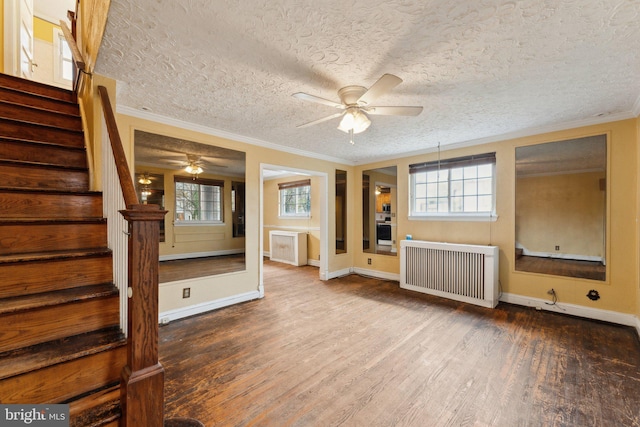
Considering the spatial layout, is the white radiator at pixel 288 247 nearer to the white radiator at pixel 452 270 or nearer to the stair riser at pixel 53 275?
the white radiator at pixel 452 270

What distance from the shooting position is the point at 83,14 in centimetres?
252

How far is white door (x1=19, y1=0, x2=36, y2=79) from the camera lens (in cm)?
351

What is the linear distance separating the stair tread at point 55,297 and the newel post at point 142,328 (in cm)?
46

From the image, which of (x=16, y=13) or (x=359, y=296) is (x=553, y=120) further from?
(x=16, y=13)

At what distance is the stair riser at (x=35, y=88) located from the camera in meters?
2.60

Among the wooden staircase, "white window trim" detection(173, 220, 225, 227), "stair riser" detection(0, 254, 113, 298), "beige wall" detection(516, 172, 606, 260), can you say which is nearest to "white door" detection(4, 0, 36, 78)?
the wooden staircase

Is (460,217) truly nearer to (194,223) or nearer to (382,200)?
(382,200)

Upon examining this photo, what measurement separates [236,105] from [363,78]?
1369 millimetres

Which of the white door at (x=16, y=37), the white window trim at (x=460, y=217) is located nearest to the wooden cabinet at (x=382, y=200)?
the white window trim at (x=460, y=217)

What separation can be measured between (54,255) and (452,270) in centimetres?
438

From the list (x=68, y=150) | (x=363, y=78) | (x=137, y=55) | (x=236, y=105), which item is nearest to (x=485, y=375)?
(x=363, y=78)

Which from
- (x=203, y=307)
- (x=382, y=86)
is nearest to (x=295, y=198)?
(x=203, y=307)

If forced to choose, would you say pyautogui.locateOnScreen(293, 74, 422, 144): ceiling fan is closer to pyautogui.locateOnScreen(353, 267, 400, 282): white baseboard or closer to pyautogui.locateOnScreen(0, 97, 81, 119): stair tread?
pyautogui.locateOnScreen(0, 97, 81, 119): stair tread

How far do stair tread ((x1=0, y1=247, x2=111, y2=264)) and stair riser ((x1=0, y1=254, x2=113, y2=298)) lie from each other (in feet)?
0.11
